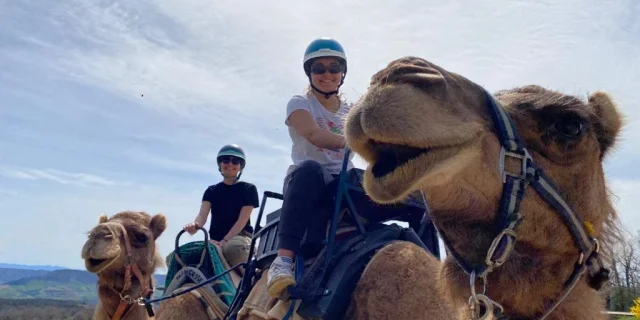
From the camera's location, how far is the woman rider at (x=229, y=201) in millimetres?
8414

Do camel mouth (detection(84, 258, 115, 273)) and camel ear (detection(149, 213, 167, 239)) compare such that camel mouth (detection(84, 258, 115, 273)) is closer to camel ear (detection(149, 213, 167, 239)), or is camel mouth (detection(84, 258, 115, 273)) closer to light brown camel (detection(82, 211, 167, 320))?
light brown camel (detection(82, 211, 167, 320))

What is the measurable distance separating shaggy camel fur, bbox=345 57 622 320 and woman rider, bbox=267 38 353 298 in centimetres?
116

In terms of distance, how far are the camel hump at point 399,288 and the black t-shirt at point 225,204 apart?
505cm

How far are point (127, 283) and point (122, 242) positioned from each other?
475 mm

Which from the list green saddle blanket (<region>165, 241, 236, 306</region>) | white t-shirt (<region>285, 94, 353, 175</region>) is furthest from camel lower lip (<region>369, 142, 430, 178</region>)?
green saddle blanket (<region>165, 241, 236, 306</region>)

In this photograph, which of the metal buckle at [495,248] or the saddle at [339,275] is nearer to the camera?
the metal buckle at [495,248]

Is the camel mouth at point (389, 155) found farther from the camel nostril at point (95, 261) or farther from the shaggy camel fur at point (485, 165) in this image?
the camel nostril at point (95, 261)

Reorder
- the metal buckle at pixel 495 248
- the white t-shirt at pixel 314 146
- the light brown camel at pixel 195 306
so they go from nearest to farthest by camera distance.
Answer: the metal buckle at pixel 495 248 < the white t-shirt at pixel 314 146 < the light brown camel at pixel 195 306

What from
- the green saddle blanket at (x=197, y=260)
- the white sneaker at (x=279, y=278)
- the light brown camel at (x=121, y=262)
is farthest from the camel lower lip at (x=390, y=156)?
the light brown camel at (x=121, y=262)

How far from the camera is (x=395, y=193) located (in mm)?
2365

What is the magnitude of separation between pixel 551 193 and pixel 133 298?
18.8ft

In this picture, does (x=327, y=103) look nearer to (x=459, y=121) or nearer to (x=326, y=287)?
(x=326, y=287)

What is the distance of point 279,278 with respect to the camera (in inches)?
146

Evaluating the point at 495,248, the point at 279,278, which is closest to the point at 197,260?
the point at 279,278
